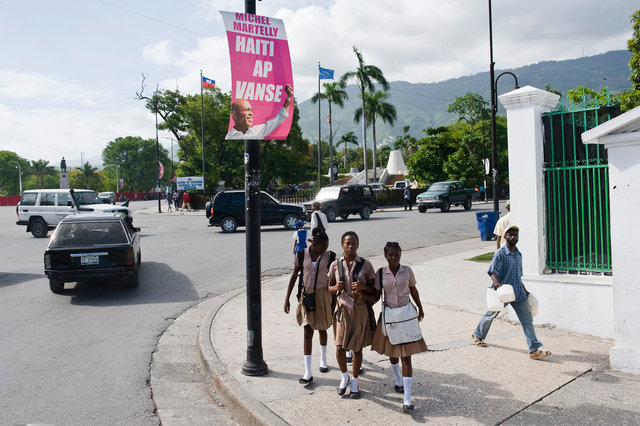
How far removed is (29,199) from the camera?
71.3 feet

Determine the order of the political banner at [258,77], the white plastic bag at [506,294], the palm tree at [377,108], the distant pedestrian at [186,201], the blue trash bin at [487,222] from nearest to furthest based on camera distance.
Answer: the political banner at [258,77] → the white plastic bag at [506,294] → the blue trash bin at [487,222] → the distant pedestrian at [186,201] → the palm tree at [377,108]

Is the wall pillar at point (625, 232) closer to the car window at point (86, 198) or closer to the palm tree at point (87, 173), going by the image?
the car window at point (86, 198)

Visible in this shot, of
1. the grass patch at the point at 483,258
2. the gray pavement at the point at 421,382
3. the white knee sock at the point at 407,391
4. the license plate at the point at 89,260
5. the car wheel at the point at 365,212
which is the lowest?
the gray pavement at the point at 421,382

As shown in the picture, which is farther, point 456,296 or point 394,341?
point 456,296

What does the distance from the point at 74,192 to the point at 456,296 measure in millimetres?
18019

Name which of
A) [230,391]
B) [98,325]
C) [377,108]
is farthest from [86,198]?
[377,108]

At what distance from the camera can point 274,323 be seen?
25.5 ft

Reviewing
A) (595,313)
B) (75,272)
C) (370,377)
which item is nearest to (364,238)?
(75,272)

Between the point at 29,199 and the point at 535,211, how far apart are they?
2097cm

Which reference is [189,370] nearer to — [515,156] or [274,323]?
[274,323]

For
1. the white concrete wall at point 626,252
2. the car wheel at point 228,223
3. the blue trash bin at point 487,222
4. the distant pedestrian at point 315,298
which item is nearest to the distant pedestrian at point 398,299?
the distant pedestrian at point 315,298

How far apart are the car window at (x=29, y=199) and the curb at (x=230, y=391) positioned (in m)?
17.8

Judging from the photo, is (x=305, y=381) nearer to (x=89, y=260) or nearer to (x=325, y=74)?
(x=89, y=260)

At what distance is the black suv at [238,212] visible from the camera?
21.4 m
